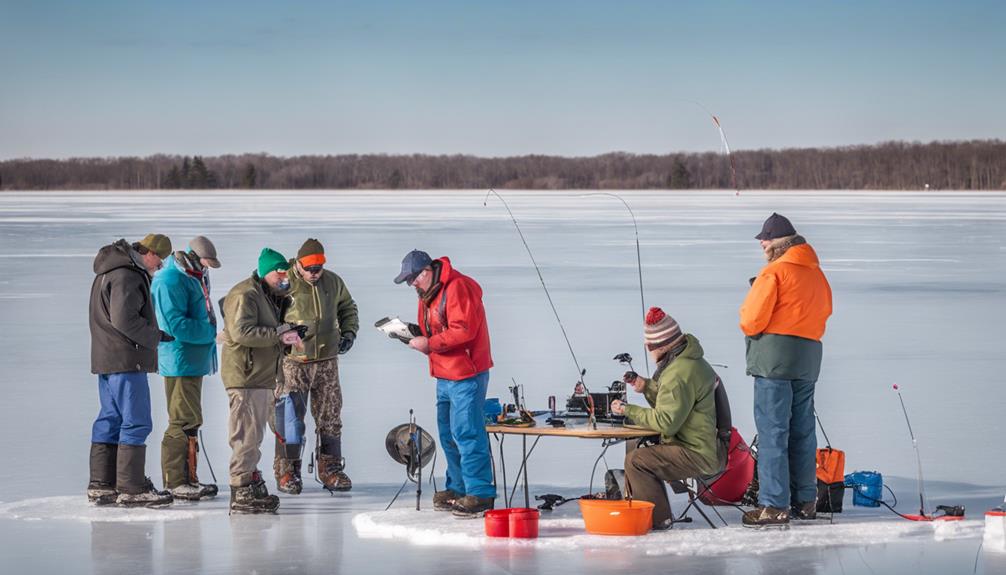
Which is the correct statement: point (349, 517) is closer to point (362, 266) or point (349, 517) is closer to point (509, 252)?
point (362, 266)

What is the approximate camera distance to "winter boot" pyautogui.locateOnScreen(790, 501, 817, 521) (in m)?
→ 7.15

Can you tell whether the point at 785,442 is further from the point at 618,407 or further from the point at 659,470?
the point at 618,407

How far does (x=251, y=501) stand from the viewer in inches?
290

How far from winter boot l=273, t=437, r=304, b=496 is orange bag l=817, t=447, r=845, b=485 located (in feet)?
9.71

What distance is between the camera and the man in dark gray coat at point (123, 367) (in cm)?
734

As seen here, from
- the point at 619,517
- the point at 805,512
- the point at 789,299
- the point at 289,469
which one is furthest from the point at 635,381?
the point at 289,469

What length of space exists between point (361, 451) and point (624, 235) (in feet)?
82.0

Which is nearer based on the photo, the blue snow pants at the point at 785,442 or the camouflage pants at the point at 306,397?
the blue snow pants at the point at 785,442

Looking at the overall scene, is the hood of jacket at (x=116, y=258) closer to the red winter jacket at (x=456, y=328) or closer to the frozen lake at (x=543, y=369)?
the frozen lake at (x=543, y=369)

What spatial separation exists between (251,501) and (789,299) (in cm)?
303

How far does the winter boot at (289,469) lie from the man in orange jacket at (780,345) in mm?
2617

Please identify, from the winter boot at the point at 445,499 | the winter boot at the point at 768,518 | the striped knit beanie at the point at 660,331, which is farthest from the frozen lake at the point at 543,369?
the striped knit beanie at the point at 660,331

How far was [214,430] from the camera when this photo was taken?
9.70 metres

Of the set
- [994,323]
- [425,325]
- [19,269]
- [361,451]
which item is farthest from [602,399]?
[19,269]
